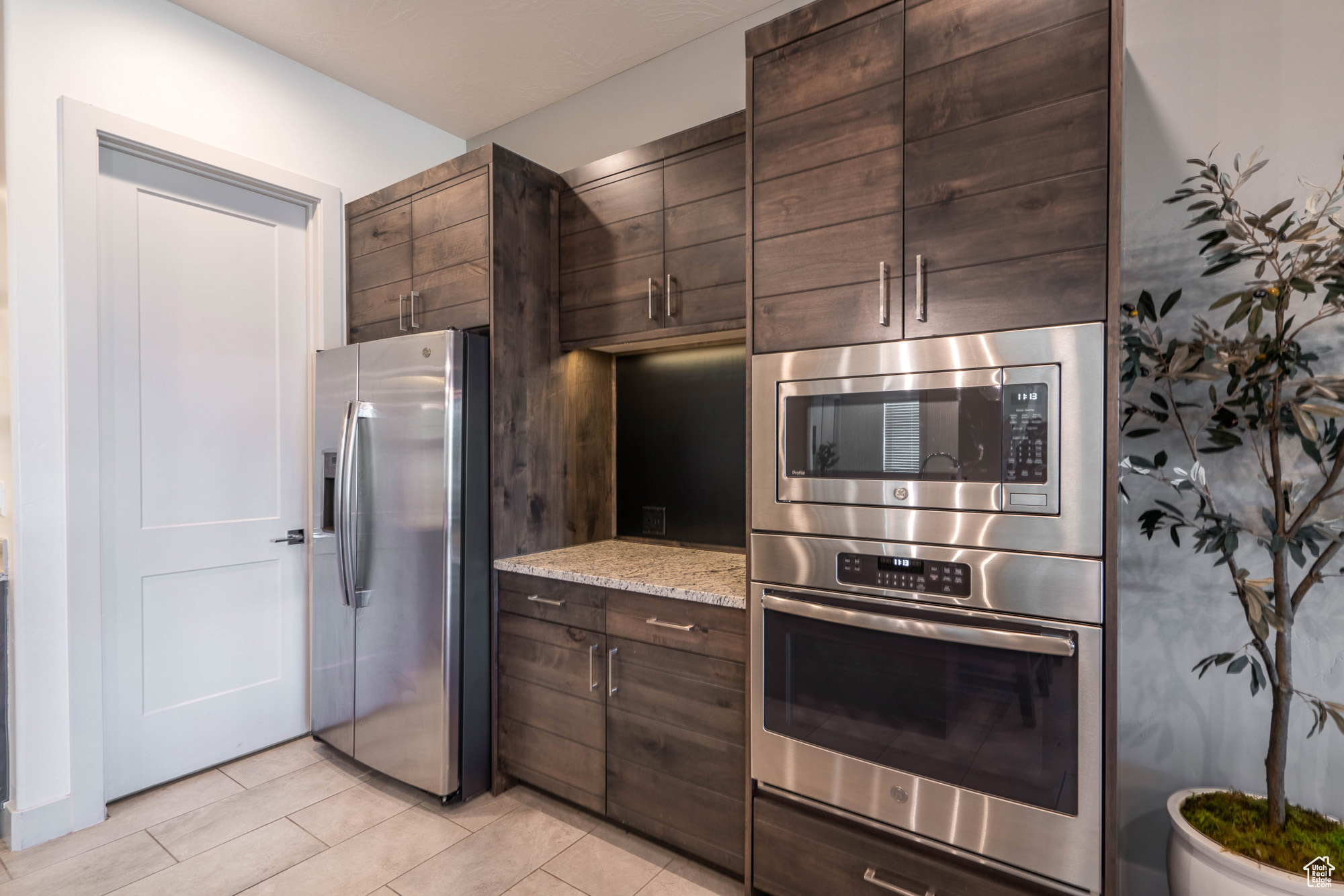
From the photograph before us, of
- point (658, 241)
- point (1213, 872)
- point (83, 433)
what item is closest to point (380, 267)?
point (83, 433)

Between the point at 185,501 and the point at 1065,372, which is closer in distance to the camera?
the point at 1065,372

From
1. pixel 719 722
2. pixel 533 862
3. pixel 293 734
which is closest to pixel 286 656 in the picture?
pixel 293 734

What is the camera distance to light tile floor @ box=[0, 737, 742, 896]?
1.90 meters

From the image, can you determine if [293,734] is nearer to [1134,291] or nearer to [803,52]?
[803,52]

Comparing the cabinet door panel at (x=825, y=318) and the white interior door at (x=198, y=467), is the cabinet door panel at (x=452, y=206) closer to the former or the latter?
the white interior door at (x=198, y=467)

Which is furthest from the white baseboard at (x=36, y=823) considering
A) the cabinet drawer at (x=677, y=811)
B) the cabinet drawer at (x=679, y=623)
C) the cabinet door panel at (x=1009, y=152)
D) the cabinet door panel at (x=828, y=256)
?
the cabinet door panel at (x=1009, y=152)

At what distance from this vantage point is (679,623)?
195cm

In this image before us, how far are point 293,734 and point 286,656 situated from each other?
0.36 meters

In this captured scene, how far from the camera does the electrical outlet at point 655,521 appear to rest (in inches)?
108

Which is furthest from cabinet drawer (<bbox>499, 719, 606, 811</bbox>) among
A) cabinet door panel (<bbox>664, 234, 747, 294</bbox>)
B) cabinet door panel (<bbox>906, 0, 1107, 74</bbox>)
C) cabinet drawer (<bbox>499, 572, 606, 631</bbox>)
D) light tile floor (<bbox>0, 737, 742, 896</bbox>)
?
cabinet door panel (<bbox>906, 0, 1107, 74</bbox>)

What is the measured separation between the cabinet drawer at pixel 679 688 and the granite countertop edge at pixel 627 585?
176 millimetres

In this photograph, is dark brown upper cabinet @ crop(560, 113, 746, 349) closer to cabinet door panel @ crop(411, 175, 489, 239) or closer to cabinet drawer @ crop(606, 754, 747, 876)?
cabinet door panel @ crop(411, 175, 489, 239)

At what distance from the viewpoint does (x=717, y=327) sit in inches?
87.4

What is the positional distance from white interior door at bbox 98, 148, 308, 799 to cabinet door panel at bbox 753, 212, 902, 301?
227cm
